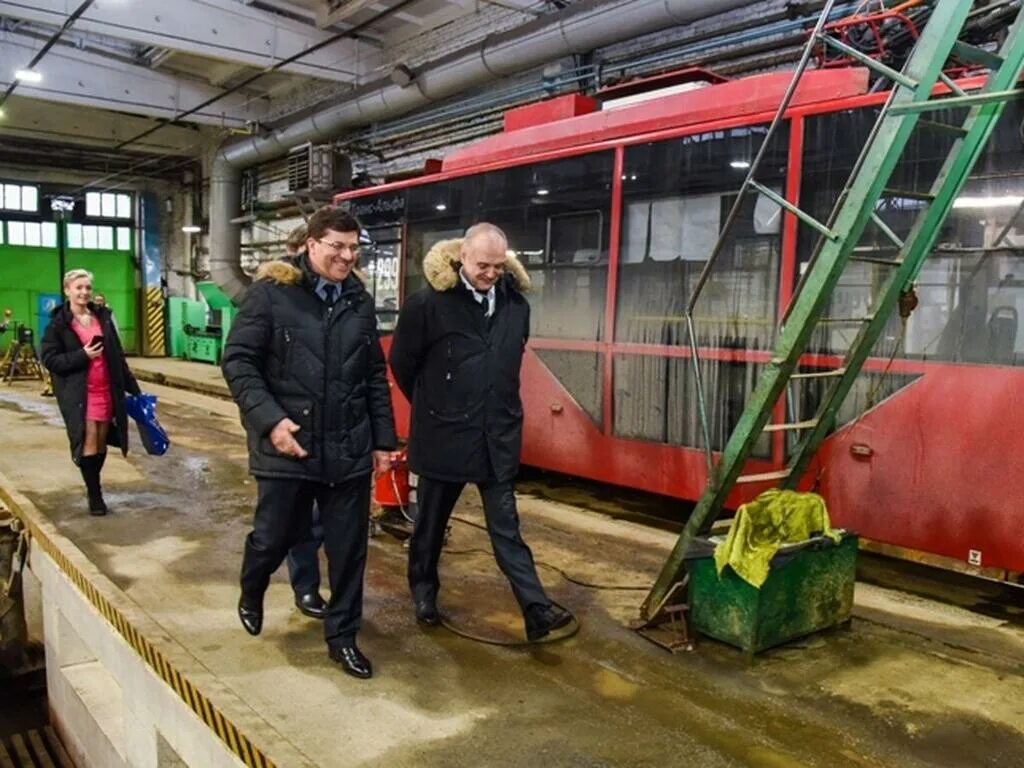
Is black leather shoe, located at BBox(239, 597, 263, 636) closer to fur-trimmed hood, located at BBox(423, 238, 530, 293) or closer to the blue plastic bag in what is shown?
fur-trimmed hood, located at BBox(423, 238, 530, 293)

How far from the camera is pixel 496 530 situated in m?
3.70

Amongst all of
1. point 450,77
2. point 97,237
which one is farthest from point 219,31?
point 97,237

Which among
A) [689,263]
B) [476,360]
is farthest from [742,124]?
[476,360]

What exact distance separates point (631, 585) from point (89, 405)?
149 inches

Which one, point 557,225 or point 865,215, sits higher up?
point 557,225

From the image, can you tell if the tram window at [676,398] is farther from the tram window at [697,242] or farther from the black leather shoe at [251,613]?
the black leather shoe at [251,613]

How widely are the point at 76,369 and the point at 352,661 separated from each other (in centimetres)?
323

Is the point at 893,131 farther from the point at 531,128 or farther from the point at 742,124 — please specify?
the point at 531,128

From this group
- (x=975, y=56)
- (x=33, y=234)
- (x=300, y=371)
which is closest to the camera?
(x=300, y=371)

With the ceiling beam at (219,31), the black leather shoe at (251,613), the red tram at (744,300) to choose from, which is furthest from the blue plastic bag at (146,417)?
the ceiling beam at (219,31)

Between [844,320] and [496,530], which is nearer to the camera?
[496,530]

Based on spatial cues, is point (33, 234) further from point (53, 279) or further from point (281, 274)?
point (281, 274)

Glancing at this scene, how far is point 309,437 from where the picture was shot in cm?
319

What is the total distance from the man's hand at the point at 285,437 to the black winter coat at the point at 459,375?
2.49ft
